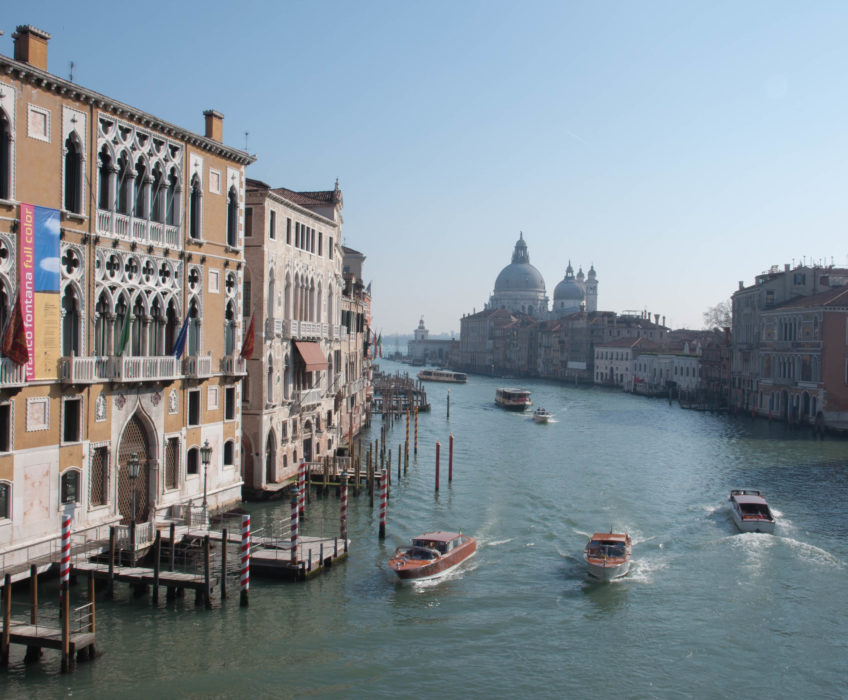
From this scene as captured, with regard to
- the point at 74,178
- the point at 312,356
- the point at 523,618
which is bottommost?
the point at 523,618

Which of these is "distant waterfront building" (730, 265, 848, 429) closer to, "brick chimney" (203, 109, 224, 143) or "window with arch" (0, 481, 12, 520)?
"brick chimney" (203, 109, 224, 143)

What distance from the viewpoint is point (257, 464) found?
2158cm

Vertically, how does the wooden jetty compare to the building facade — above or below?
below

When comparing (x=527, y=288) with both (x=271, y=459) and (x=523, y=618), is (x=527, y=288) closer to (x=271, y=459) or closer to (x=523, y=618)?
(x=271, y=459)

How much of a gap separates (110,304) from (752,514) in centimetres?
1446

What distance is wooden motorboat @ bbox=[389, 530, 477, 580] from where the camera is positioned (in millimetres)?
15945

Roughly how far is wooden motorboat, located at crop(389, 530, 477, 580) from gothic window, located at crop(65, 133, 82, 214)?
8174 mm

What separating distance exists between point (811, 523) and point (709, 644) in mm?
9225

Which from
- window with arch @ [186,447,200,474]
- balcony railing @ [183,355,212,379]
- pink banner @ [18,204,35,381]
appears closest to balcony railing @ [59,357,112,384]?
pink banner @ [18,204,35,381]

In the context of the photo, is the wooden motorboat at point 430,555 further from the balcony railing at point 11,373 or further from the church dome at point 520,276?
the church dome at point 520,276

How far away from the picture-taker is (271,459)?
2234 centimetres

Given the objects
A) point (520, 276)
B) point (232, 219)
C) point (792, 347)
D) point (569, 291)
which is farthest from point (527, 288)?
point (232, 219)

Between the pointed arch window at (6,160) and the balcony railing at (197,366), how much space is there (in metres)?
5.22

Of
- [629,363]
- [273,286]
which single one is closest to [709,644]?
[273,286]
